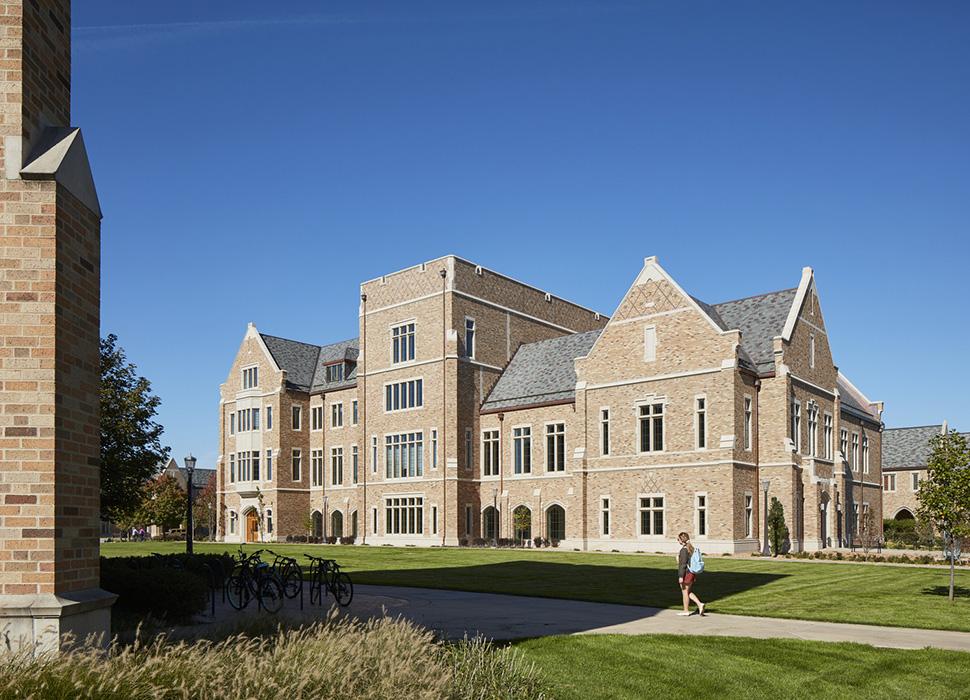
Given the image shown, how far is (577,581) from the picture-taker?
82.9ft

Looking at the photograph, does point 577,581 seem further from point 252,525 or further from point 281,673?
point 252,525

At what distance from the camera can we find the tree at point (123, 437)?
943 inches

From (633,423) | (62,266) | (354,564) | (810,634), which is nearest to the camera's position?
(62,266)

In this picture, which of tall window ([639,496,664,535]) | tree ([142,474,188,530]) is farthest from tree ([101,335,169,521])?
tree ([142,474,188,530])

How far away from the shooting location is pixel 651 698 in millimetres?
10664

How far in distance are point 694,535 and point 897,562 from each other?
8.71 metres

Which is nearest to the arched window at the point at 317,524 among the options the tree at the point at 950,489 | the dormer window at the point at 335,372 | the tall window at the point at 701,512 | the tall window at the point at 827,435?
the dormer window at the point at 335,372

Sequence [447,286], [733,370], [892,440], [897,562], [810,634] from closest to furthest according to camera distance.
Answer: [810,634]
[897,562]
[733,370]
[447,286]
[892,440]

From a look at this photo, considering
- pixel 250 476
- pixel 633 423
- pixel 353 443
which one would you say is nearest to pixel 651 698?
pixel 633 423

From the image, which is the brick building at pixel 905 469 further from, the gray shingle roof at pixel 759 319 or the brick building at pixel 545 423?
the gray shingle roof at pixel 759 319

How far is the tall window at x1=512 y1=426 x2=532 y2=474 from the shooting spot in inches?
1966

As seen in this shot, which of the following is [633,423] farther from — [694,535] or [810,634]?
[810,634]

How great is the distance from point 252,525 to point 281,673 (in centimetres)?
5833

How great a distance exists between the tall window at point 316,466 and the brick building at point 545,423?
17 centimetres
